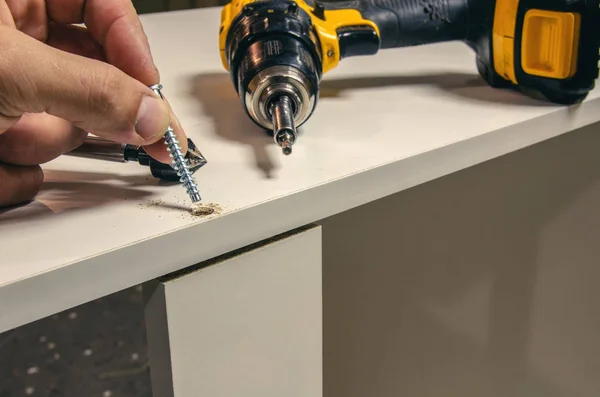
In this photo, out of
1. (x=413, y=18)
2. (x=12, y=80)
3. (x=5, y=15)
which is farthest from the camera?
(x=413, y=18)

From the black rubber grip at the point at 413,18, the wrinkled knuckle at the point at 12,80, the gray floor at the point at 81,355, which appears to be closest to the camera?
the wrinkled knuckle at the point at 12,80

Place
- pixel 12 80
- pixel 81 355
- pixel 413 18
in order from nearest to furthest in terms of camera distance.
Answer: pixel 12 80 → pixel 413 18 → pixel 81 355

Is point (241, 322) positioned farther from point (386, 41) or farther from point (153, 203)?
point (386, 41)

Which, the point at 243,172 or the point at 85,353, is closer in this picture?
the point at 243,172

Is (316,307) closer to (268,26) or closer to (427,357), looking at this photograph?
(268,26)

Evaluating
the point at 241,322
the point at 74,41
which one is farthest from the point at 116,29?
the point at 241,322

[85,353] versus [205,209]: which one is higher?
[205,209]

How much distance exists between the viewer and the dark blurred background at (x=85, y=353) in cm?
→ 79

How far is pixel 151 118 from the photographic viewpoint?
34cm

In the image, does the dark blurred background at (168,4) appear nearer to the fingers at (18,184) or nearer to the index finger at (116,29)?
the index finger at (116,29)

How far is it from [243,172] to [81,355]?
0.54 m

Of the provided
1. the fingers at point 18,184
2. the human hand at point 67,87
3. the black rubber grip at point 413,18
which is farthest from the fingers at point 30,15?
the black rubber grip at point 413,18

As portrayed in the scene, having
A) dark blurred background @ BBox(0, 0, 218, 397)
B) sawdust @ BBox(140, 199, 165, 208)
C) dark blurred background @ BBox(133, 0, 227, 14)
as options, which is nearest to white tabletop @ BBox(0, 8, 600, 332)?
sawdust @ BBox(140, 199, 165, 208)

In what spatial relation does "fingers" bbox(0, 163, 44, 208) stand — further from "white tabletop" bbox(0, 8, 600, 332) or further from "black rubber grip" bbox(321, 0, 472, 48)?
"black rubber grip" bbox(321, 0, 472, 48)
